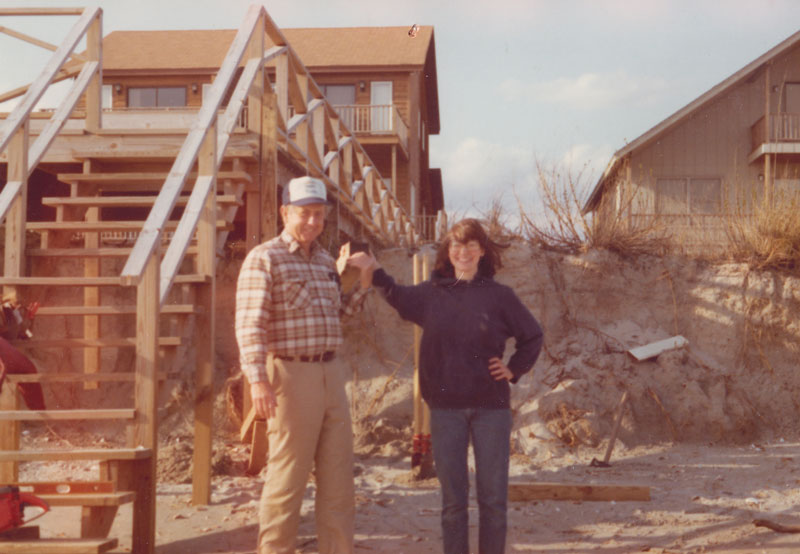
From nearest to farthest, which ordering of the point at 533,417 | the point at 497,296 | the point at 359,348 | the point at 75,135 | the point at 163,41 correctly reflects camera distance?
the point at 497,296 < the point at 75,135 < the point at 533,417 < the point at 359,348 < the point at 163,41

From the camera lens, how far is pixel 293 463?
3.87m

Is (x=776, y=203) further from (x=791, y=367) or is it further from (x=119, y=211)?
(x=119, y=211)

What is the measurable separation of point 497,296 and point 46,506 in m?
2.29

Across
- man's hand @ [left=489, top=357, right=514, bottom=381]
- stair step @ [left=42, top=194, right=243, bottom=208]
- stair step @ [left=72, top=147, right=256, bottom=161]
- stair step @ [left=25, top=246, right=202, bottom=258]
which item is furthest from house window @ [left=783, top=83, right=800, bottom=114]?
man's hand @ [left=489, top=357, right=514, bottom=381]

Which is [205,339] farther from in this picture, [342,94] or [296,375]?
[342,94]

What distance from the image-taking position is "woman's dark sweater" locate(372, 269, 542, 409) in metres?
3.98

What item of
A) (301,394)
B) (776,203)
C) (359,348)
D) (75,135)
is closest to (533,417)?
(359,348)

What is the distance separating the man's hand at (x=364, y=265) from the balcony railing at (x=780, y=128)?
18.0 meters

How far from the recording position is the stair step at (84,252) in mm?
6004

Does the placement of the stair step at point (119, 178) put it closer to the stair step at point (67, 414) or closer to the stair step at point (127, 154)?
the stair step at point (127, 154)

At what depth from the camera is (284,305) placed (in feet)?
12.9

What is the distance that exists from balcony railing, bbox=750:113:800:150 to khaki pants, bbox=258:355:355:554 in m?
18.4

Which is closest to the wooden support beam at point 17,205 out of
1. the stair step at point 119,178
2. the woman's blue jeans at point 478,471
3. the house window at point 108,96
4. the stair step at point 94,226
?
the stair step at point 94,226

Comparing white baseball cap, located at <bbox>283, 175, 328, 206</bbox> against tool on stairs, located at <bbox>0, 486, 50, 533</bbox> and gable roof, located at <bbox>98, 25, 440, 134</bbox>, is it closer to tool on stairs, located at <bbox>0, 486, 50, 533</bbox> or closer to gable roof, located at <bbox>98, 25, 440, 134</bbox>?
tool on stairs, located at <bbox>0, 486, 50, 533</bbox>
